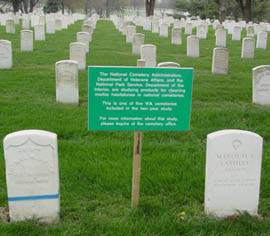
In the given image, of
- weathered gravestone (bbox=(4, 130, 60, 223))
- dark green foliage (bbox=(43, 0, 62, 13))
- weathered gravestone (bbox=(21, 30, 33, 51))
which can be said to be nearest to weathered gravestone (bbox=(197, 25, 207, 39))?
weathered gravestone (bbox=(21, 30, 33, 51))

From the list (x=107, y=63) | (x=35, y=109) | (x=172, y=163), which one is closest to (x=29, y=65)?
(x=107, y=63)

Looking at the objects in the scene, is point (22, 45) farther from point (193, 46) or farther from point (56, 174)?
point (56, 174)

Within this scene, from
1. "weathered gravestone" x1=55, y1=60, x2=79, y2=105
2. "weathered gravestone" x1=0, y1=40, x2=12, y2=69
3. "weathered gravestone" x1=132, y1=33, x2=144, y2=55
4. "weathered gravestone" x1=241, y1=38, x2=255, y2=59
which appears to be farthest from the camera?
"weathered gravestone" x1=132, y1=33, x2=144, y2=55

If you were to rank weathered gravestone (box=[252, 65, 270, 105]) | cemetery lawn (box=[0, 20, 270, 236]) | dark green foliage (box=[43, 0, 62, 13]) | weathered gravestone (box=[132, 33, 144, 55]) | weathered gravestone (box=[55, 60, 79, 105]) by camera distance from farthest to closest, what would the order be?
1. dark green foliage (box=[43, 0, 62, 13])
2. weathered gravestone (box=[132, 33, 144, 55])
3. weathered gravestone (box=[252, 65, 270, 105])
4. weathered gravestone (box=[55, 60, 79, 105])
5. cemetery lawn (box=[0, 20, 270, 236])

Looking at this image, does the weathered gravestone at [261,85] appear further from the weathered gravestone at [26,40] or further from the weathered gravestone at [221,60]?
the weathered gravestone at [26,40]

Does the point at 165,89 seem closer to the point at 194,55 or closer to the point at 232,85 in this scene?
the point at 232,85

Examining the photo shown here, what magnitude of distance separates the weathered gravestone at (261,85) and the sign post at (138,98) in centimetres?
476

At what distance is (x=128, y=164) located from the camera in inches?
210

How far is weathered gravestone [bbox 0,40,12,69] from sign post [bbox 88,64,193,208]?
806cm

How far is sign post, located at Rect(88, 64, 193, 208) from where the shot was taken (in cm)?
389

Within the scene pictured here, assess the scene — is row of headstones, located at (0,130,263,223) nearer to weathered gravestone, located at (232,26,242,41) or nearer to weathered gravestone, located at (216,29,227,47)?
weathered gravestone, located at (216,29,227,47)

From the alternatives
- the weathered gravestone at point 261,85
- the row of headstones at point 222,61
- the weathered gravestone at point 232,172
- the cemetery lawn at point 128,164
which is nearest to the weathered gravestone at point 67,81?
the cemetery lawn at point 128,164

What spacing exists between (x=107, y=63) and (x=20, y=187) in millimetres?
9338

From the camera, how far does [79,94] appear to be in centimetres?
891
